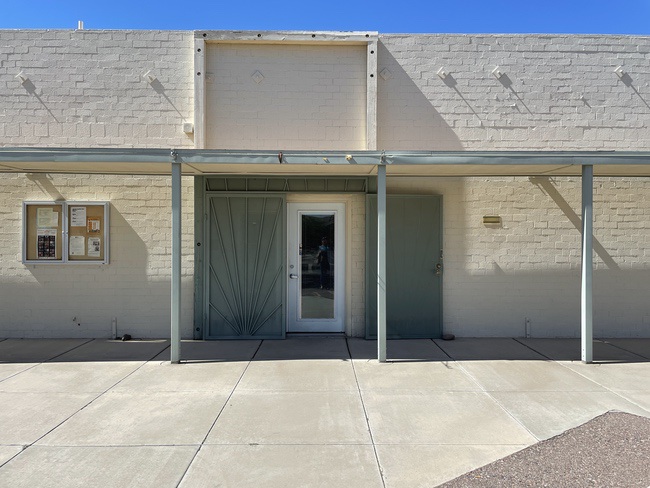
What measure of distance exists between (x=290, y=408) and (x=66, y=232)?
534cm

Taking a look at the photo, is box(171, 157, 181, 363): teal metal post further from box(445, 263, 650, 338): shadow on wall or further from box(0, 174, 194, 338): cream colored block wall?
box(445, 263, 650, 338): shadow on wall

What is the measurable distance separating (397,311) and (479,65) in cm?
436

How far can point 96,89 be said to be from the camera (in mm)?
8195

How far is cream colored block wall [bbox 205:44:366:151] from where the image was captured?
8188 millimetres

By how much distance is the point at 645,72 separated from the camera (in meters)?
8.42

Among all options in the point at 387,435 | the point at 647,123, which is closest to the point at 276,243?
the point at 387,435

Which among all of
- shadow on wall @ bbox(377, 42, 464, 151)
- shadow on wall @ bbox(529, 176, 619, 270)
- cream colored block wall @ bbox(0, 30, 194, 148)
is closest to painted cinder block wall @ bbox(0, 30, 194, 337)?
cream colored block wall @ bbox(0, 30, 194, 148)

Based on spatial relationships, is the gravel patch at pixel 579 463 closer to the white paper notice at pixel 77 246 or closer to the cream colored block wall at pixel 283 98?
the cream colored block wall at pixel 283 98

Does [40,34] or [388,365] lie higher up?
[40,34]

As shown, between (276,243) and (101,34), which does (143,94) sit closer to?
(101,34)

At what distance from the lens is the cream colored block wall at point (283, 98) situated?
8188mm

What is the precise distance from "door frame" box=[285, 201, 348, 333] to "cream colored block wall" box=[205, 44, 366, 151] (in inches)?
40.7

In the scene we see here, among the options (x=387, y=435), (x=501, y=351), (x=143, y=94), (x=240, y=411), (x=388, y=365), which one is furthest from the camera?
(x=143, y=94)

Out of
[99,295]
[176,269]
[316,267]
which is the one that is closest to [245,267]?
[316,267]
